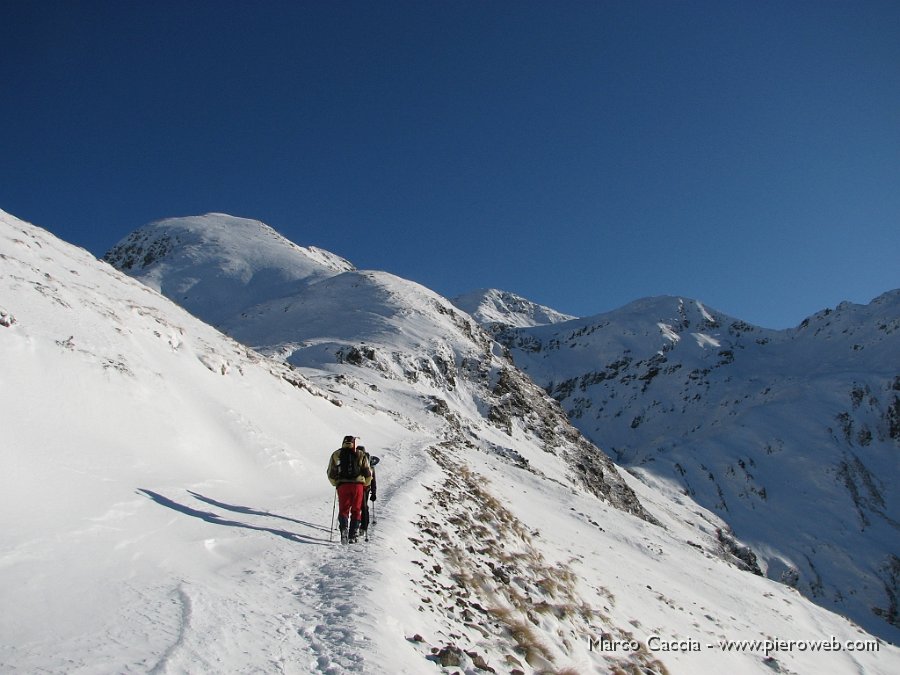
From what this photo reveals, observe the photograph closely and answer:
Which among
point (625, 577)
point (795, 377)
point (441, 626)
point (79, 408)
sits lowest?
point (625, 577)

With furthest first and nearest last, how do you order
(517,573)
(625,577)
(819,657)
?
(819,657) → (625,577) → (517,573)

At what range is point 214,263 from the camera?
288 ft

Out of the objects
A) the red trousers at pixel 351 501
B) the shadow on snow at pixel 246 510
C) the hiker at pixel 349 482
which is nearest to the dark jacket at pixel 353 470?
the hiker at pixel 349 482

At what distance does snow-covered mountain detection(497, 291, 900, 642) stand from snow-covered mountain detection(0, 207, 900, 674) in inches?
1860

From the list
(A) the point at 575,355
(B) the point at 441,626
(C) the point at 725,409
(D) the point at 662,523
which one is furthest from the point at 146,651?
(A) the point at 575,355

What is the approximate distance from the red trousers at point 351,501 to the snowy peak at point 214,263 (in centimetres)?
6827

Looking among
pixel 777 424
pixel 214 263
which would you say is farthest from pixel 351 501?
pixel 777 424

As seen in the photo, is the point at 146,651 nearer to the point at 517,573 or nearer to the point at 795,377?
the point at 517,573

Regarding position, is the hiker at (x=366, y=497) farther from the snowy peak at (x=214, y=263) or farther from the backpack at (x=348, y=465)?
the snowy peak at (x=214, y=263)

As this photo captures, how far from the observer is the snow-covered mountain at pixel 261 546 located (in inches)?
199

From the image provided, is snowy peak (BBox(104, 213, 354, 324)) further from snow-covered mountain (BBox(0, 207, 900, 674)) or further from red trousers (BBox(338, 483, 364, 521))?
red trousers (BBox(338, 483, 364, 521))

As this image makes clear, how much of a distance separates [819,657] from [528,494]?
11.5m

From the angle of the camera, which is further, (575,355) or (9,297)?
(575,355)

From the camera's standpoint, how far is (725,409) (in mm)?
104188
